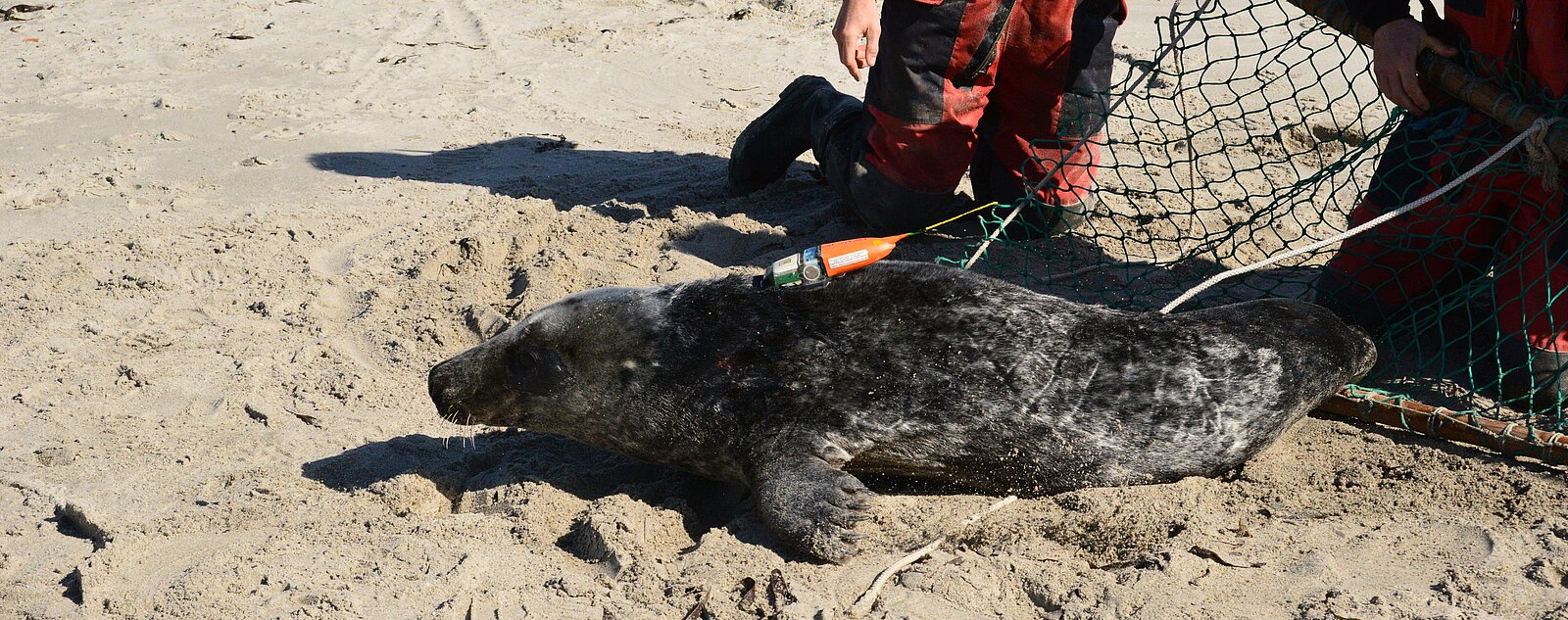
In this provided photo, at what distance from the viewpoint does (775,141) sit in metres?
6.19

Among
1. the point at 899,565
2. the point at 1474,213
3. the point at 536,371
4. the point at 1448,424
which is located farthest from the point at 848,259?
the point at 1474,213

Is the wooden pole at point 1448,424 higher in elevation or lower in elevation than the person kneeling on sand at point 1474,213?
lower

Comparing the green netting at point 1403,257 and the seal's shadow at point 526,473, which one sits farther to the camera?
the green netting at point 1403,257

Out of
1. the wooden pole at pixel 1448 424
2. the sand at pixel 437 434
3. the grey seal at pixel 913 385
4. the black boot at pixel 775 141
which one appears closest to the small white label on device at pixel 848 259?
the grey seal at pixel 913 385

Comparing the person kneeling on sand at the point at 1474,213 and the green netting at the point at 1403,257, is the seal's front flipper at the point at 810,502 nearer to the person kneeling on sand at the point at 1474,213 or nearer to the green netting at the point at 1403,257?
the green netting at the point at 1403,257

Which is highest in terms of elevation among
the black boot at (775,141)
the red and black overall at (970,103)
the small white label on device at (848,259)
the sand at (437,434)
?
the red and black overall at (970,103)

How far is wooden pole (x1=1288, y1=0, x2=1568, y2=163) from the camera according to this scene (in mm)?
3484

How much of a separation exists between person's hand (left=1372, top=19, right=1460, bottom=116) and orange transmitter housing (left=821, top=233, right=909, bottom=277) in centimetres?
180

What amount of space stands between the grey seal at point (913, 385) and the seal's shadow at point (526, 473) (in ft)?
0.42

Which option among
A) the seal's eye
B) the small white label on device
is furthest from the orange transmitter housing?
the seal's eye

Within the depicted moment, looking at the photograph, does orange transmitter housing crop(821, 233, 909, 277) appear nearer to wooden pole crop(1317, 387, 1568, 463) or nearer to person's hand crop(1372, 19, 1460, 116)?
wooden pole crop(1317, 387, 1568, 463)

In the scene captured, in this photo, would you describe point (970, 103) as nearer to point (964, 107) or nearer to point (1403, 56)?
point (964, 107)

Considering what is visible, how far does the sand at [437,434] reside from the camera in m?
3.13

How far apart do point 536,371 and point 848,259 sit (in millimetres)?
1112
